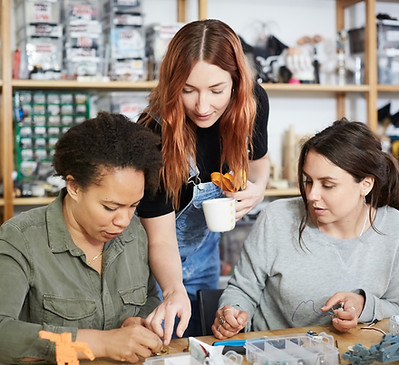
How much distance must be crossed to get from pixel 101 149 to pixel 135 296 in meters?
0.40

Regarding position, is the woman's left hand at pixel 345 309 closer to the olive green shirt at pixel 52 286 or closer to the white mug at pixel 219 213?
the white mug at pixel 219 213

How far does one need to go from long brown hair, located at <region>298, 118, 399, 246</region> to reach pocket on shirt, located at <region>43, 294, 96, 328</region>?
0.66 meters

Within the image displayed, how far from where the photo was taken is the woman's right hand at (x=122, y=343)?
1.21 meters

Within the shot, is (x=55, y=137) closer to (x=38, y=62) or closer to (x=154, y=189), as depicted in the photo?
(x=38, y=62)

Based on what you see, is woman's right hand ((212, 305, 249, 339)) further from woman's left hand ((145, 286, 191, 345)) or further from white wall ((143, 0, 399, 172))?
white wall ((143, 0, 399, 172))

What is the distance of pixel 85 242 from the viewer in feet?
4.76

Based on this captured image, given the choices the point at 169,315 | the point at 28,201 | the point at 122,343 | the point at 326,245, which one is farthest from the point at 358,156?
the point at 28,201

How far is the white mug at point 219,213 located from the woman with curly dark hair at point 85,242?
7.8 inches

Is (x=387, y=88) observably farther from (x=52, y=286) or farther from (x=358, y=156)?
(x=52, y=286)

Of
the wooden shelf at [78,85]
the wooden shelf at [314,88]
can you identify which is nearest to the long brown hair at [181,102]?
the wooden shelf at [78,85]

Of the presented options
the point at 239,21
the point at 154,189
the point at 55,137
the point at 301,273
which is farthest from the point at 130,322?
the point at 239,21

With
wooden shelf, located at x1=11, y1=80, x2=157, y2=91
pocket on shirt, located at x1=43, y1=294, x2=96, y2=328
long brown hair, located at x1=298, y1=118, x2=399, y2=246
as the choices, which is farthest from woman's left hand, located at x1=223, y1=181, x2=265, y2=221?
wooden shelf, located at x1=11, y1=80, x2=157, y2=91

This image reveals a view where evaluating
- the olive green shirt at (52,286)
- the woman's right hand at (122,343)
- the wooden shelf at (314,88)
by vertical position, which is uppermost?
the wooden shelf at (314,88)

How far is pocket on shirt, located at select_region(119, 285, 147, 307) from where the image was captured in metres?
1.47
